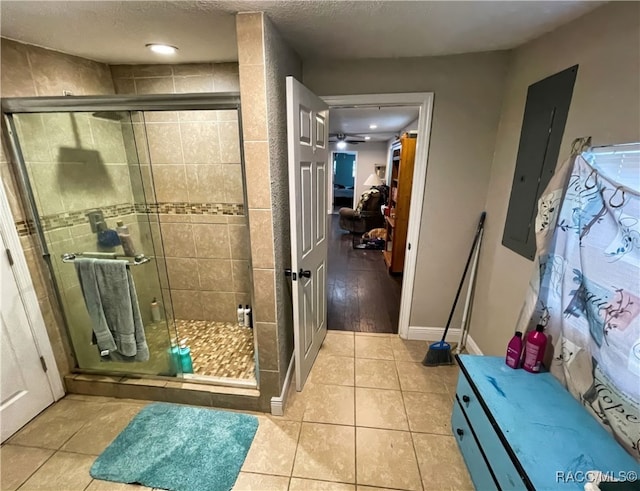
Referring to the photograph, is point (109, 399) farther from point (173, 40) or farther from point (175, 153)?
point (173, 40)

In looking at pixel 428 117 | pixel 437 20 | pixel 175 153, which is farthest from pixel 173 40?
pixel 428 117

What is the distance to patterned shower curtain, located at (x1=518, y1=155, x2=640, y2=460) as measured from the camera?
0.96m

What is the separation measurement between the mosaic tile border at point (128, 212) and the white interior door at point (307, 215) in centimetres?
58

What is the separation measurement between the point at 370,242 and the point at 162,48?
4561mm

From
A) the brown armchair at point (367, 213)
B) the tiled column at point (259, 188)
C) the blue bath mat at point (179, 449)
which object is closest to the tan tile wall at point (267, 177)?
the tiled column at point (259, 188)

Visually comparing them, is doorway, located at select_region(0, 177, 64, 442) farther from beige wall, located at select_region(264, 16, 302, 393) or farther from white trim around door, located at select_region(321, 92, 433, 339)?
white trim around door, located at select_region(321, 92, 433, 339)

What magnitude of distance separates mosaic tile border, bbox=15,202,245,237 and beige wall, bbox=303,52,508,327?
1.23m

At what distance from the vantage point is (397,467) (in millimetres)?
1449

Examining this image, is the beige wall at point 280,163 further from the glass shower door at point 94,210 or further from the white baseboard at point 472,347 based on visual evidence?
the white baseboard at point 472,347

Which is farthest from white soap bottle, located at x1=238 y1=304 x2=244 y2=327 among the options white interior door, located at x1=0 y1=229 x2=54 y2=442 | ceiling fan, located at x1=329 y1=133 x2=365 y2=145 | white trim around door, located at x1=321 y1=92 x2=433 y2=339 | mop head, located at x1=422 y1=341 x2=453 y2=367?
ceiling fan, located at x1=329 y1=133 x2=365 y2=145

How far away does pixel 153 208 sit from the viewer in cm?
235

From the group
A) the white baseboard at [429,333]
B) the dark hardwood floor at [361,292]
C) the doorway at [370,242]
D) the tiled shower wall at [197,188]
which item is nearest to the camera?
the tiled shower wall at [197,188]

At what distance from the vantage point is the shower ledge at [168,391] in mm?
1776

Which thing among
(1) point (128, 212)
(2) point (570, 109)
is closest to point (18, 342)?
(1) point (128, 212)
